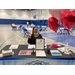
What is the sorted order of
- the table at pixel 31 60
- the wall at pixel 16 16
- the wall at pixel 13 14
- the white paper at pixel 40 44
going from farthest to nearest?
the wall at pixel 13 14
the wall at pixel 16 16
the white paper at pixel 40 44
the table at pixel 31 60

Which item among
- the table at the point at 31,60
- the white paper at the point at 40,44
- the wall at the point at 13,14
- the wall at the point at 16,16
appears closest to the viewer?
the table at the point at 31,60

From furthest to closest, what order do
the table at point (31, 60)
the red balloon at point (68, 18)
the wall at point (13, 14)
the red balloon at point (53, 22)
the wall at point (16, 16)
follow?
the wall at point (13, 14) → the wall at point (16, 16) → the table at point (31, 60) → the red balloon at point (53, 22) → the red balloon at point (68, 18)

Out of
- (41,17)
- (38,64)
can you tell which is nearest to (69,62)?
(38,64)

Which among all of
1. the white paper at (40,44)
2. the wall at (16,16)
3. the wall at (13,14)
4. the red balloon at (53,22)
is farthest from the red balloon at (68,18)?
the wall at (13,14)

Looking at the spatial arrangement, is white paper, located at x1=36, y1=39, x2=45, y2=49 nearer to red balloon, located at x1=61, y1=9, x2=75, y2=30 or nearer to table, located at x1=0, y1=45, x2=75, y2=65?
table, located at x1=0, y1=45, x2=75, y2=65

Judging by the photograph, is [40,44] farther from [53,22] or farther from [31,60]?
[53,22]

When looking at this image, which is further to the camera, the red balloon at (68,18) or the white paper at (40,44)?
the white paper at (40,44)

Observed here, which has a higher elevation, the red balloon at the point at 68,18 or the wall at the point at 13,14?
the wall at the point at 13,14

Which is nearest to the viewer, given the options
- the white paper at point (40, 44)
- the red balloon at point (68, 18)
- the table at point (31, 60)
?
the red balloon at point (68, 18)

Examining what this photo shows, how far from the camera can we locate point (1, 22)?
19750 mm

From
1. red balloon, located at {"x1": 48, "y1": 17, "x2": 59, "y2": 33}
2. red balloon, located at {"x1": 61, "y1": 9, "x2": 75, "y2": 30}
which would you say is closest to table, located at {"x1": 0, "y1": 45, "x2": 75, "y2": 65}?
red balloon, located at {"x1": 48, "y1": 17, "x2": 59, "y2": 33}

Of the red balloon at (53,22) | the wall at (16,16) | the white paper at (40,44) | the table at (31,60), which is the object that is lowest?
the table at (31,60)

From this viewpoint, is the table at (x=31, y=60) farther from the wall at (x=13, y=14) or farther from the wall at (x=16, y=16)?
the wall at (x=13, y=14)

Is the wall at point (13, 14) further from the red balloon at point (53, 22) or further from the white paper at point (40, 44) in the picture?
the red balloon at point (53, 22)
